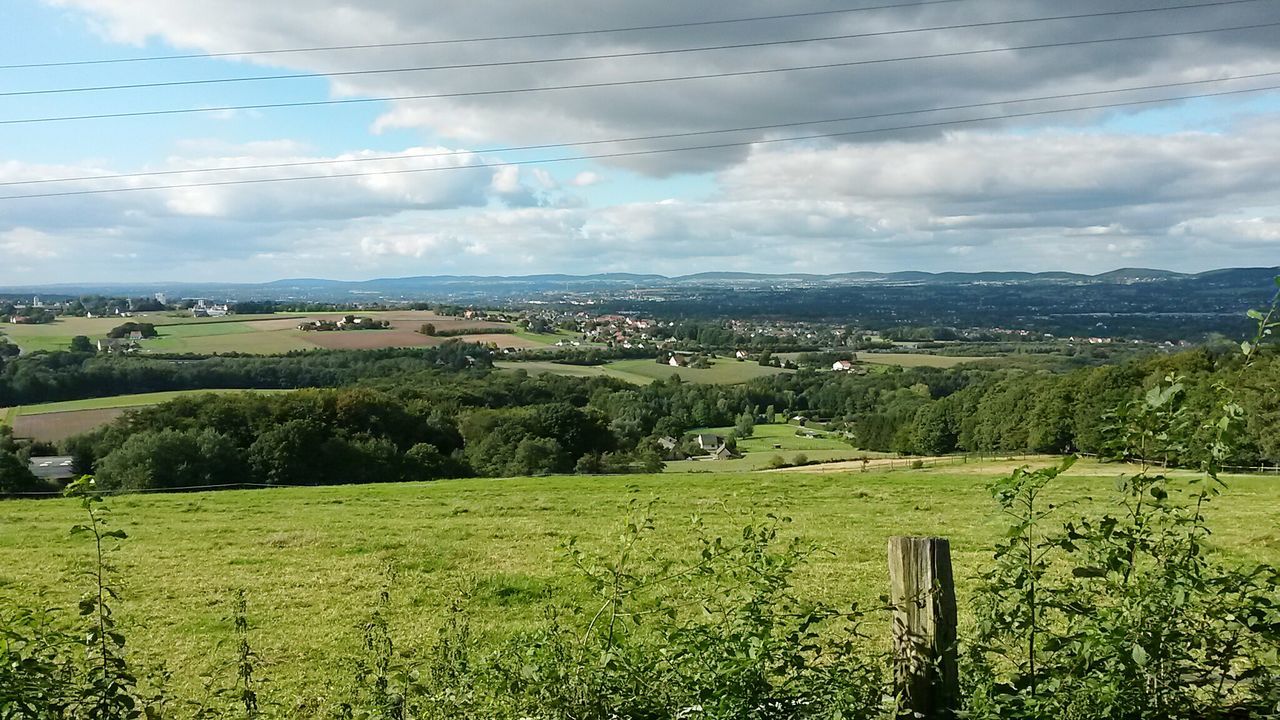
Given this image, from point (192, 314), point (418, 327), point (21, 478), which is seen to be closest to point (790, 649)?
point (21, 478)

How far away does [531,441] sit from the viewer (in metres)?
55.0

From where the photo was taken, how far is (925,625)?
429 cm

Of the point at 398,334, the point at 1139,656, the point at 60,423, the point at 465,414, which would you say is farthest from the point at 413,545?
the point at 398,334

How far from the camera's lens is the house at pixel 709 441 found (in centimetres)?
7175

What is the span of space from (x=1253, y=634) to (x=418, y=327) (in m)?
114

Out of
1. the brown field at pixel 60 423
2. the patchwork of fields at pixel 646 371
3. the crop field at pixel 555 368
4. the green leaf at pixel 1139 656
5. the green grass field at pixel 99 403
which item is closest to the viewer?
the green leaf at pixel 1139 656

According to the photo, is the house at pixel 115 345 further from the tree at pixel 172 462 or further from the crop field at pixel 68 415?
the tree at pixel 172 462

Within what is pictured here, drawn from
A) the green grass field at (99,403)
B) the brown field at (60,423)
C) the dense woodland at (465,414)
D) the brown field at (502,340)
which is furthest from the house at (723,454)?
the brown field at (502,340)

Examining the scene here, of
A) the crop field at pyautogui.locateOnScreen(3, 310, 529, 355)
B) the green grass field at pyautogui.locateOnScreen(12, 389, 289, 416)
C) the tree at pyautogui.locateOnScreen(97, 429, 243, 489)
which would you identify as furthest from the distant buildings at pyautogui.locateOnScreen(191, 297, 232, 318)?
the tree at pyautogui.locateOnScreen(97, 429, 243, 489)

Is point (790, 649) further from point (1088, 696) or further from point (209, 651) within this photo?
point (209, 651)

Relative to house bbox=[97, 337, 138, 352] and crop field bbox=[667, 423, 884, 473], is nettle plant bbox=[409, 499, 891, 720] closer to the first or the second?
crop field bbox=[667, 423, 884, 473]

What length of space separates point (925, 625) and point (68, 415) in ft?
222

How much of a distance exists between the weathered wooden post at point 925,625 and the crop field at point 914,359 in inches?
4649

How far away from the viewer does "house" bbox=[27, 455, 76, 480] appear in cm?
4334
